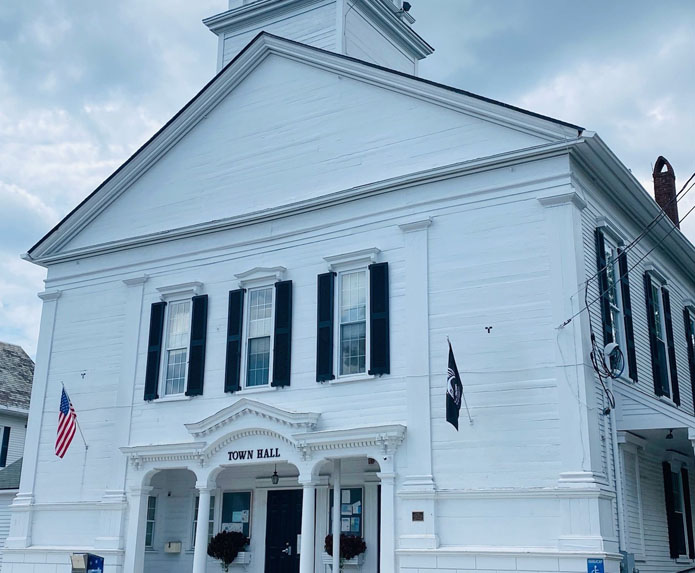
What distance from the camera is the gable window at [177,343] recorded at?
19.9m

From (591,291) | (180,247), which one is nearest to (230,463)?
(180,247)

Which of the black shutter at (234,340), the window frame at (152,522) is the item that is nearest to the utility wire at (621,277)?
the black shutter at (234,340)

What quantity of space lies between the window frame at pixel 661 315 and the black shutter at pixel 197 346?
35.1ft

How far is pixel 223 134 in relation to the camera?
21.5 metres

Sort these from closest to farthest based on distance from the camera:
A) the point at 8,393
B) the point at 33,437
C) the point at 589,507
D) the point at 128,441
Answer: the point at 589,507 < the point at 128,441 < the point at 33,437 < the point at 8,393

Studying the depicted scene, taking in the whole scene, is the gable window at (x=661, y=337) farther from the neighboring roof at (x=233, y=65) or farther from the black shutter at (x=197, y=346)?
the black shutter at (x=197, y=346)

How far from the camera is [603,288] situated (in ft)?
55.7

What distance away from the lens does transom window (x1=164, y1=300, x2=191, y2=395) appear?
2031 cm

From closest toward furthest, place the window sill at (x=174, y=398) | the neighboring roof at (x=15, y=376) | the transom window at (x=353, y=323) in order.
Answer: the transom window at (x=353, y=323)
the window sill at (x=174, y=398)
the neighboring roof at (x=15, y=376)

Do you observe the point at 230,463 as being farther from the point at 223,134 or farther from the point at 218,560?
the point at 223,134

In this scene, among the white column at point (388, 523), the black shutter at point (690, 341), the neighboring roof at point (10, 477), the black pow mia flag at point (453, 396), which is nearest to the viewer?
the black pow mia flag at point (453, 396)

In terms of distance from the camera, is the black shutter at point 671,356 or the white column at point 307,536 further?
the black shutter at point 671,356

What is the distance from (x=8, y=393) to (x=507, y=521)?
25.7 metres

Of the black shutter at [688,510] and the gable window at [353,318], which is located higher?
the gable window at [353,318]
